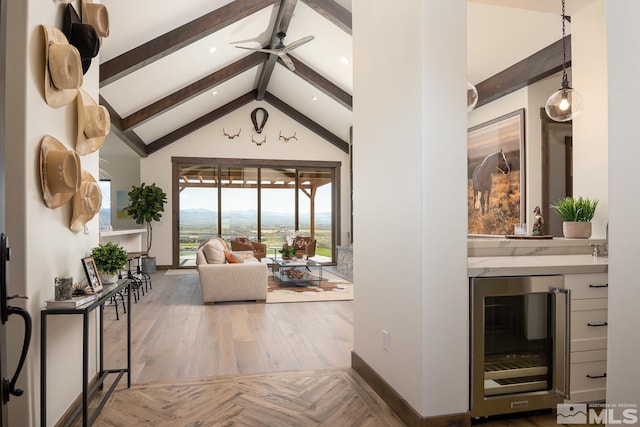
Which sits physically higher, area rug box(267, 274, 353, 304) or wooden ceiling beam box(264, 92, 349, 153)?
wooden ceiling beam box(264, 92, 349, 153)

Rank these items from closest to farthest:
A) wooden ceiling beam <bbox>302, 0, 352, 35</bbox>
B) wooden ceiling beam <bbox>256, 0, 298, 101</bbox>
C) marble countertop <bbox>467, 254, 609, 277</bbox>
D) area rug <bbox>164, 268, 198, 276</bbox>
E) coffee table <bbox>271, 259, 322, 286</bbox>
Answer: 1. marble countertop <bbox>467, 254, 609, 277</bbox>
2. wooden ceiling beam <bbox>302, 0, 352, 35</bbox>
3. wooden ceiling beam <bbox>256, 0, 298, 101</bbox>
4. coffee table <bbox>271, 259, 322, 286</bbox>
5. area rug <bbox>164, 268, 198, 276</bbox>

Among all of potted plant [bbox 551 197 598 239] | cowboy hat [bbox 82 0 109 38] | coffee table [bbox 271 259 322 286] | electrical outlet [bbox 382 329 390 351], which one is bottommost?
coffee table [bbox 271 259 322 286]

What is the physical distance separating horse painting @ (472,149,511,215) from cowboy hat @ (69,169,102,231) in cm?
497

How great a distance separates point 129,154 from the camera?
11828 mm

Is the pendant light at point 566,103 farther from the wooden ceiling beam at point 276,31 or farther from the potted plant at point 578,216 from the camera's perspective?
the wooden ceiling beam at point 276,31

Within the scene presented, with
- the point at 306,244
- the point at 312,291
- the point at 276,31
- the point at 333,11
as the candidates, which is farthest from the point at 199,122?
the point at 312,291

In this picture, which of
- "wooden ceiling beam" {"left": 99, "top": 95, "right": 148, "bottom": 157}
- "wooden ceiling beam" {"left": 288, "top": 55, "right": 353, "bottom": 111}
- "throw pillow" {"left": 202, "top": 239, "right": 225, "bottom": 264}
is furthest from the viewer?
"wooden ceiling beam" {"left": 288, "top": 55, "right": 353, "bottom": 111}

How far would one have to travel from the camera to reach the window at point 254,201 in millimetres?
10133

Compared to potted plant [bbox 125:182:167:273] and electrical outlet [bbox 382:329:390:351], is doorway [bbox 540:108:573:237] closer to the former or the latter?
electrical outlet [bbox 382:329:390:351]

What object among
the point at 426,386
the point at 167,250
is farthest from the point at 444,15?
the point at 167,250

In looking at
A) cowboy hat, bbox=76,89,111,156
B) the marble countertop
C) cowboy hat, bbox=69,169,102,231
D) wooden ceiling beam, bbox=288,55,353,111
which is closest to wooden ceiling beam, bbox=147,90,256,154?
wooden ceiling beam, bbox=288,55,353,111

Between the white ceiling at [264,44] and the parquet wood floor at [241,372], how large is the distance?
2985mm

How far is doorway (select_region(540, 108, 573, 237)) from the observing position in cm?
541

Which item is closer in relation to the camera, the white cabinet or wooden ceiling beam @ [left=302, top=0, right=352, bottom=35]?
the white cabinet
